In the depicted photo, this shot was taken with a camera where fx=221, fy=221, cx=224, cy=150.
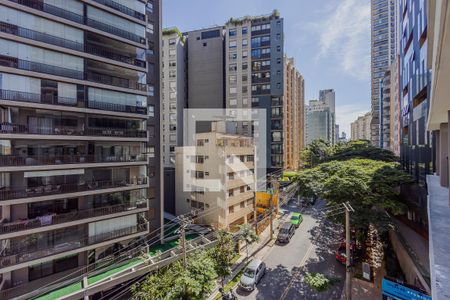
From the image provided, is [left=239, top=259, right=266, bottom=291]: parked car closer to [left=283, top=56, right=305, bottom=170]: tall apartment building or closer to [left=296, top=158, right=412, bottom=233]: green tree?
[left=296, top=158, right=412, bottom=233]: green tree

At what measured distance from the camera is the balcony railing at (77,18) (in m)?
14.2

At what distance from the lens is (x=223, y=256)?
15.3m

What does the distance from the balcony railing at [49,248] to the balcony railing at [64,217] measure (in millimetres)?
1335

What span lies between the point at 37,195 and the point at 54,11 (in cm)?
1214

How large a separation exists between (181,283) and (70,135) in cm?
1195

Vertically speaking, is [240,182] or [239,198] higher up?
[240,182]

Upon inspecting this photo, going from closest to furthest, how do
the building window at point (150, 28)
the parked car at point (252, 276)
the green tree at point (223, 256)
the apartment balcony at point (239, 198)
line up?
the green tree at point (223, 256), the parked car at point (252, 276), the building window at point (150, 28), the apartment balcony at point (239, 198)

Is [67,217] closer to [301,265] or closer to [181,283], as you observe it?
[181,283]

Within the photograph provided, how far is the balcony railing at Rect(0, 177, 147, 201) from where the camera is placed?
42.2ft

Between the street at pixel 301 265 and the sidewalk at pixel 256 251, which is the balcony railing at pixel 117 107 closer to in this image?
the sidewalk at pixel 256 251

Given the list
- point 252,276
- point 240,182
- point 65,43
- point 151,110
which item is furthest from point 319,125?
point 65,43

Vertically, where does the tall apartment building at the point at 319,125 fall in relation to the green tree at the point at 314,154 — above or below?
above

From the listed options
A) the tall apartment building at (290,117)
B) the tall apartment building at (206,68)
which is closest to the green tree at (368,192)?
the tall apartment building at (290,117)

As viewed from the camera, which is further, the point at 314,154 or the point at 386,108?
the point at 386,108
